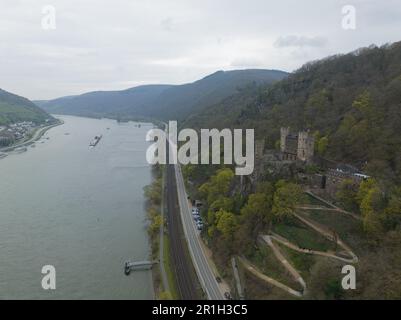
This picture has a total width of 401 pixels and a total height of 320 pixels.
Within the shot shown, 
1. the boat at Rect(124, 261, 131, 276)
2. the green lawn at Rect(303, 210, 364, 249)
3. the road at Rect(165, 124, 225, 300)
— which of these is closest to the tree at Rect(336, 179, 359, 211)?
the green lawn at Rect(303, 210, 364, 249)

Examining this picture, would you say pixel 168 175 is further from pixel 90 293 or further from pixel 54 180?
pixel 90 293

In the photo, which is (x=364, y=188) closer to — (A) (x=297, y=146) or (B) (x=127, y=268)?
(A) (x=297, y=146)

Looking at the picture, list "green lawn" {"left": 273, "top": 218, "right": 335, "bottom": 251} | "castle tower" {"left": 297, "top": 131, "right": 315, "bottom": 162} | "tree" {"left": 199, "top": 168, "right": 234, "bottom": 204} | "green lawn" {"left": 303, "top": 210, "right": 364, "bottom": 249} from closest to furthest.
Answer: "green lawn" {"left": 303, "top": 210, "right": 364, "bottom": 249} → "green lawn" {"left": 273, "top": 218, "right": 335, "bottom": 251} → "castle tower" {"left": 297, "top": 131, "right": 315, "bottom": 162} → "tree" {"left": 199, "top": 168, "right": 234, "bottom": 204}

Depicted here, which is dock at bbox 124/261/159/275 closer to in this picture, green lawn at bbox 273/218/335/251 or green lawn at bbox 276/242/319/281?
green lawn at bbox 273/218/335/251

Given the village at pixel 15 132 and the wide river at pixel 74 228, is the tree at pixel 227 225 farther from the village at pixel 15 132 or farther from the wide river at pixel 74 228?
the village at pixel 15 132

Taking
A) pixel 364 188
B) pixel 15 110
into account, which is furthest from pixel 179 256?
pixel 15 110

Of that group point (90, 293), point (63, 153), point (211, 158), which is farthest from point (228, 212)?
point (63, 153)
